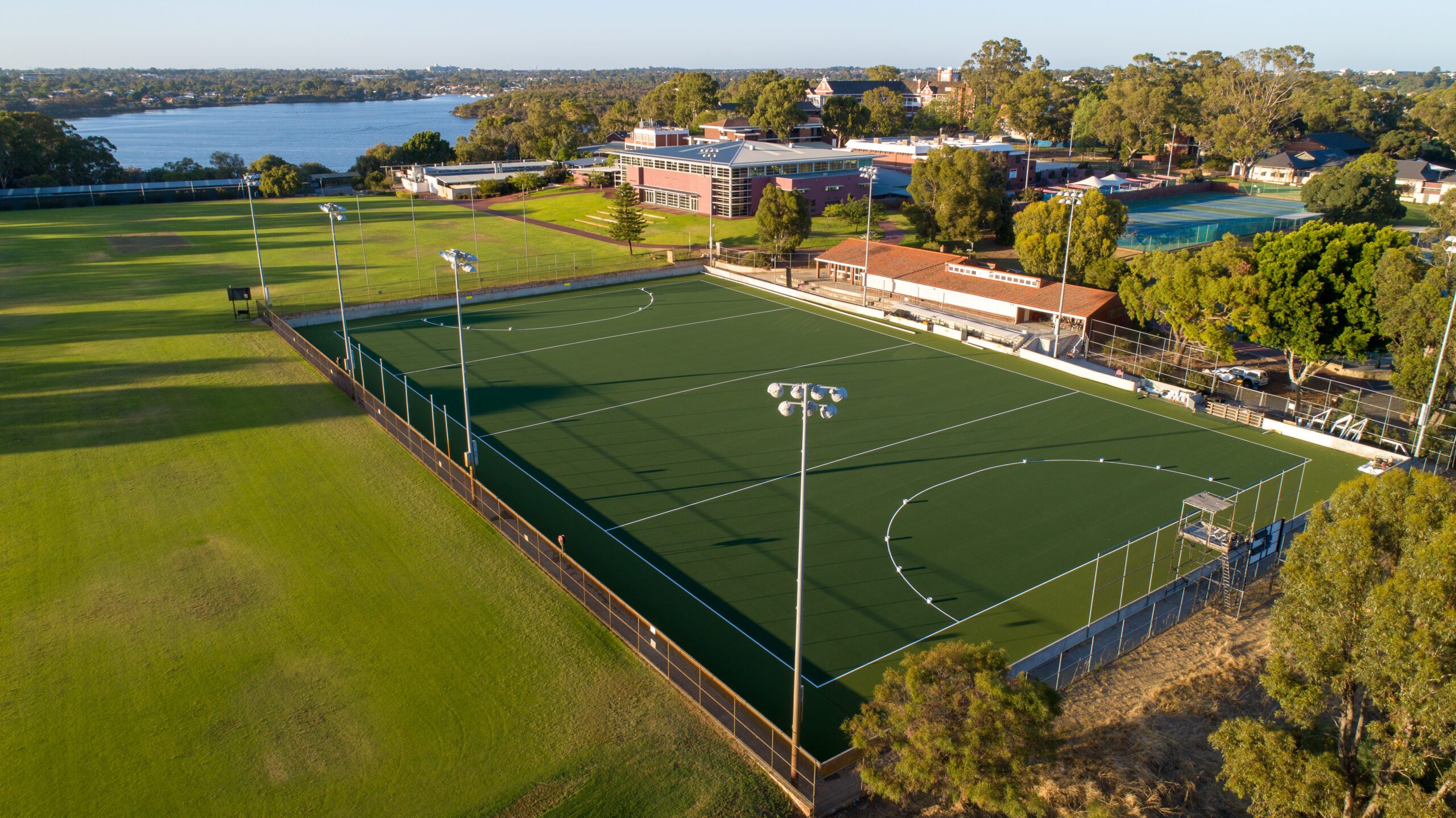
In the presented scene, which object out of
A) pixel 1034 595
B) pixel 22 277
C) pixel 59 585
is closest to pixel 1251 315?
pixel 1034 595

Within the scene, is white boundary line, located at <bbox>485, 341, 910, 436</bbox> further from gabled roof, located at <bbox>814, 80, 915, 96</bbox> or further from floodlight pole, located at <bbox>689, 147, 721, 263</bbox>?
gabled roof, located at <bbox>814, 80, 915, 96</bbox>

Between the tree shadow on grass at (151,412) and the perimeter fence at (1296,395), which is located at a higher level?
the perimeter fence at (1296,395)

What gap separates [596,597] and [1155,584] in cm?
1528

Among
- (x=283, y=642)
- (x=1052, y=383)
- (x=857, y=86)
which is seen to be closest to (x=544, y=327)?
(x=1052, y=383)

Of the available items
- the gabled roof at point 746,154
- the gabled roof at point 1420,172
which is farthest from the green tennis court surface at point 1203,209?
the gabled roof at point 746,154

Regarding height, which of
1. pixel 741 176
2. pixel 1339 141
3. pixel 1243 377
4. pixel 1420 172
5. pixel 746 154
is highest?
pixel 1339 141

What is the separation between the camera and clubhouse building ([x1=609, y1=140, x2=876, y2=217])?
79.5 metres

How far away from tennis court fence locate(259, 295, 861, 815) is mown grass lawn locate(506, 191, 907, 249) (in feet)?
116

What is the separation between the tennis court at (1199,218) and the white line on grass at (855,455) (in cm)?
3736

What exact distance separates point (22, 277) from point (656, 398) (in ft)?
170

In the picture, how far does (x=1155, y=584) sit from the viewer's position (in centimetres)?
2461

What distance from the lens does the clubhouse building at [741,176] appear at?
79.5 metres

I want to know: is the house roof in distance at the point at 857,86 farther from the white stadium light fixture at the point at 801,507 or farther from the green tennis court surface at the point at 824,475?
the white stadium light fixture at the point at 801,507

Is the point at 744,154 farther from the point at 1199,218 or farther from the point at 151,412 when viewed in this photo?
the point at 151,412
